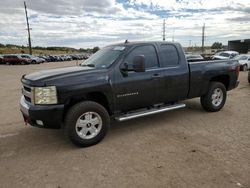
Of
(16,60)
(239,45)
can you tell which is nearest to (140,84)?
(16,60)

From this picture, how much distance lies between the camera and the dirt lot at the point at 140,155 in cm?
374

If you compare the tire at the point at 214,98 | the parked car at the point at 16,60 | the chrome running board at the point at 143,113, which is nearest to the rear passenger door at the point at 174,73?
the chrome running board at the point at 143,113

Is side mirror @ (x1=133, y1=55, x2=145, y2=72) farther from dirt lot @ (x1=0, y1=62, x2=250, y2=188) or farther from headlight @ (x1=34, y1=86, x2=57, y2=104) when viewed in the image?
headlight @ (x1=34, y1=86, x2=57, y2=104)

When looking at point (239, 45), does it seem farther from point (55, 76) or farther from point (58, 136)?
point (55, 76)

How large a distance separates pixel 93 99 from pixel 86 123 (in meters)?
0.56

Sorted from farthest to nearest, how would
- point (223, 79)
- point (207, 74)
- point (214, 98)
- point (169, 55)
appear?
point (223, 79), point (214, 98), point (207, 74), point (169, 55)

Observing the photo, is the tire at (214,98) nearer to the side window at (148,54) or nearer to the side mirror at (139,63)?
the side window at (148,54)

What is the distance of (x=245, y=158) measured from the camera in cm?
432

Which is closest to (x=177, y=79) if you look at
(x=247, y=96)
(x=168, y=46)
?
(x=168, y=46)

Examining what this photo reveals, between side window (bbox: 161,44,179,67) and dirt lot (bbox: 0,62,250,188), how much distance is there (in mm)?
1395

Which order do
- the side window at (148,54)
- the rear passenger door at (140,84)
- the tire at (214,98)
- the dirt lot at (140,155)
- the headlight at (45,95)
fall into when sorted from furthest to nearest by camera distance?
the tire at (214,98)
the side window at (148,54)
the rear passenger door at (140,84)
the headlight at (45,95)
the dirt lot at (140,155)

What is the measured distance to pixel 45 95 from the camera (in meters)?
4.64

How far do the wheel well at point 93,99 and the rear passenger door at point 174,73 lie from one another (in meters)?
1.37

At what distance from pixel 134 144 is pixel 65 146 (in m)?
1.28
